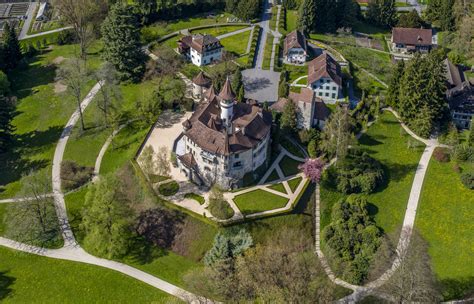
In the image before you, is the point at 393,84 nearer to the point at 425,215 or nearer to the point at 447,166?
the point at 447,166

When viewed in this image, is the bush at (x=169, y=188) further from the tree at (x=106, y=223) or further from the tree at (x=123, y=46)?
the tree at (x=123, y=46)

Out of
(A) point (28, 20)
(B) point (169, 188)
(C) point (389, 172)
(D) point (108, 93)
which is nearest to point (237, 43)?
(D) point (108, 93)

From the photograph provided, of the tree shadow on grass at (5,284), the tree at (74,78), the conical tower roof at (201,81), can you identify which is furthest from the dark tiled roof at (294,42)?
the tree shadow on grass at (5,284)

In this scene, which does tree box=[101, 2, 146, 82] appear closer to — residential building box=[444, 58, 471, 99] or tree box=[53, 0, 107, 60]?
tree box=[53, 0, 107, 60]

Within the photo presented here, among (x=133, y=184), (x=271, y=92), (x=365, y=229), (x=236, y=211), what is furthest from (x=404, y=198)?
(x=133, y=184)

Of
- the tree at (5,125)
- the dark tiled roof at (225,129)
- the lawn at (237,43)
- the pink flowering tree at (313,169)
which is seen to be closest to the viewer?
the dark tiled roof at (225,129)

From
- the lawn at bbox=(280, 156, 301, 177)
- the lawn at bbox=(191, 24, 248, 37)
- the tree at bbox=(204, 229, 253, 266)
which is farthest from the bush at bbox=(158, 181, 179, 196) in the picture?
the lawn at bbox=(191, 24, 248, 37)
